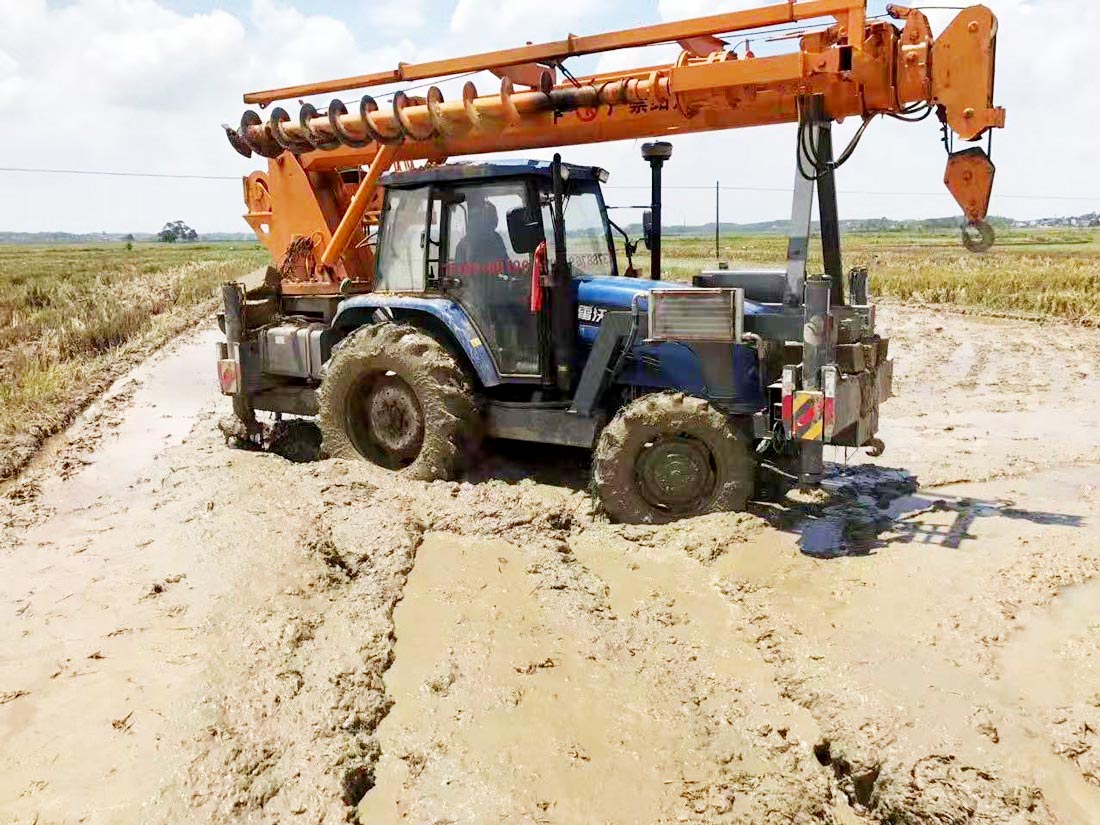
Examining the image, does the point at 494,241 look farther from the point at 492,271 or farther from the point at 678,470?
the point at 678,470

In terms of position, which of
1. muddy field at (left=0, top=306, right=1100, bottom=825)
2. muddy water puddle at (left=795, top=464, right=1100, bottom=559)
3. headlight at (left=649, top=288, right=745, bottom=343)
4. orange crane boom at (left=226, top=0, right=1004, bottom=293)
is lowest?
muddy field at (left=0, top=306, right=1100, bottom=825)

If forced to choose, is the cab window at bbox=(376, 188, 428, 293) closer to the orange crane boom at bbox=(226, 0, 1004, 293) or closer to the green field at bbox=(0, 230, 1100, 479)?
the orange crane boom at bbox=(226, 0, 1004, 293)

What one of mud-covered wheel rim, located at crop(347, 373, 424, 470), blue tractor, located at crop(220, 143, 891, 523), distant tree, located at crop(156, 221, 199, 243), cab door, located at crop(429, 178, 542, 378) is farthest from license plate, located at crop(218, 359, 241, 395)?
distant tree, located at crop(156, 221, 199, 243)

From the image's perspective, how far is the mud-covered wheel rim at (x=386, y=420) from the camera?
6547 mm

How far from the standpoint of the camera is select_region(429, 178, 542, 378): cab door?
6098 mm

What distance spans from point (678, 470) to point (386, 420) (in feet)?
7.83

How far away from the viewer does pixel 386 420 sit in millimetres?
6676

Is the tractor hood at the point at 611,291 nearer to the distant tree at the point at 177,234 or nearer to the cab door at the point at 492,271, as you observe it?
the cab door at the point at 492,271

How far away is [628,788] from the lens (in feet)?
9.45

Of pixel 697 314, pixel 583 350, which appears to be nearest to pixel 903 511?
pixel 697 314

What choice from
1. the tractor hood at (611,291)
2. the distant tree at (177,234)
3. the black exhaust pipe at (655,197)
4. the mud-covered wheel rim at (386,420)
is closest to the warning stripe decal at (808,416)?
the tractor hood at (611,291)

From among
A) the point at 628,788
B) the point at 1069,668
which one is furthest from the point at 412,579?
the point at 1069,668

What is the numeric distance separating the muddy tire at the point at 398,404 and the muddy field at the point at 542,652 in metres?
0.30

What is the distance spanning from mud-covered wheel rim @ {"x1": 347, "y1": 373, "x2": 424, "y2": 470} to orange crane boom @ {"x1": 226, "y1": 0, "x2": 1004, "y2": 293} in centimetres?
139
